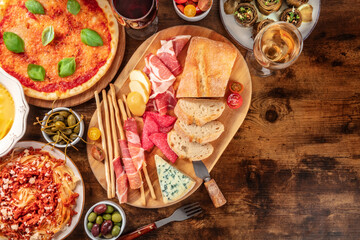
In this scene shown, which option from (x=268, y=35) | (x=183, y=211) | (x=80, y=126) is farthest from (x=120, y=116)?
A: (x=268, y=35)

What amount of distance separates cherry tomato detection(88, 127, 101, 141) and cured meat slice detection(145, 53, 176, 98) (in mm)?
547

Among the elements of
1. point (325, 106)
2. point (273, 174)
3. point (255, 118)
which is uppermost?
point (325, 106)

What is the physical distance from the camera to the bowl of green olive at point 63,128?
2453mm

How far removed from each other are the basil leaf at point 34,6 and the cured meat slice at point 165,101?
4.07ft

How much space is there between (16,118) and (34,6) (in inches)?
38.1

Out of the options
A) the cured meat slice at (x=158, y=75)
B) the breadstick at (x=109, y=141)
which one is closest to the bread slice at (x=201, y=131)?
the cured meat slice at (x=158, y=75)

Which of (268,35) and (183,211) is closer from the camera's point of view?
(268,35)

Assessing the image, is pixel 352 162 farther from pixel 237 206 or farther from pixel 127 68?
pixel 127 68

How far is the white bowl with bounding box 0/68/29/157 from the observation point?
7.45ft

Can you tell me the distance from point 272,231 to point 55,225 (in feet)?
6.16

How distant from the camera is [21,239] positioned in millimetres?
2477

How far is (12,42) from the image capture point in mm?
2494

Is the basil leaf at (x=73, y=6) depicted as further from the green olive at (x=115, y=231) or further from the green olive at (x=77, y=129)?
the green olive at (x=115, y=231)

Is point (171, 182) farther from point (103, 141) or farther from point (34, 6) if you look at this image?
point (34, 6)
